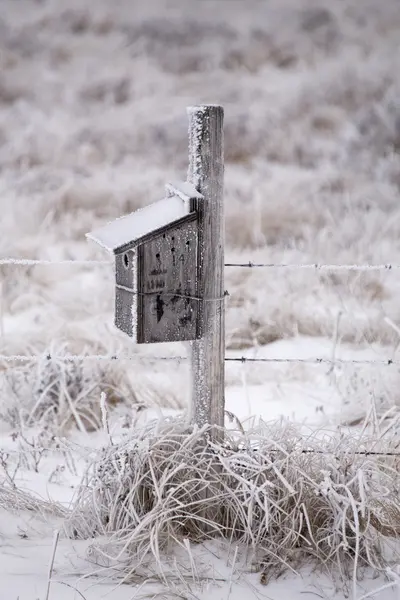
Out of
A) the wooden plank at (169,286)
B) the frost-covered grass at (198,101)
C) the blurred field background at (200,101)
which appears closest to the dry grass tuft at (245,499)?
the wooden plank at (169,286)

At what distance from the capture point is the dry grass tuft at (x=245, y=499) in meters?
1.92

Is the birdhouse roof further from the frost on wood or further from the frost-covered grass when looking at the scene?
the frost-covered grass

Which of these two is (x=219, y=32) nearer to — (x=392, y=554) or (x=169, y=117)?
(x=169, y=117)

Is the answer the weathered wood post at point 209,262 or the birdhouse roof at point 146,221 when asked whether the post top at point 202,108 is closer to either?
the weathered wood post at point 209,262

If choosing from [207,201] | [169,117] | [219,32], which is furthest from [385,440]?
[219,32]

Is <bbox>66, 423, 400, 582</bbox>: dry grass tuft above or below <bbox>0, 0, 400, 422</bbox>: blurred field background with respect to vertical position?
below

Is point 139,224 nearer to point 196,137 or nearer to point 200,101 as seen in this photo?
point 196,137

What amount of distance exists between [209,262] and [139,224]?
0.76 feet

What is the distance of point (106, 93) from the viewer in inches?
404

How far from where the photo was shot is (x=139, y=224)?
2014 millimetres

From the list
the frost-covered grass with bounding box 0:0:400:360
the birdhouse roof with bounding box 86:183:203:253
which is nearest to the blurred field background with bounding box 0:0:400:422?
the frost-covered grass with bounding box 0:0:400:360

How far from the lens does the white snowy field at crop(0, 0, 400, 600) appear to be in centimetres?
382

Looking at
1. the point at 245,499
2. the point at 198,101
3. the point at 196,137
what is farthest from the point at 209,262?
the point at 198,101

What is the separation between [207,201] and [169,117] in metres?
8.26
